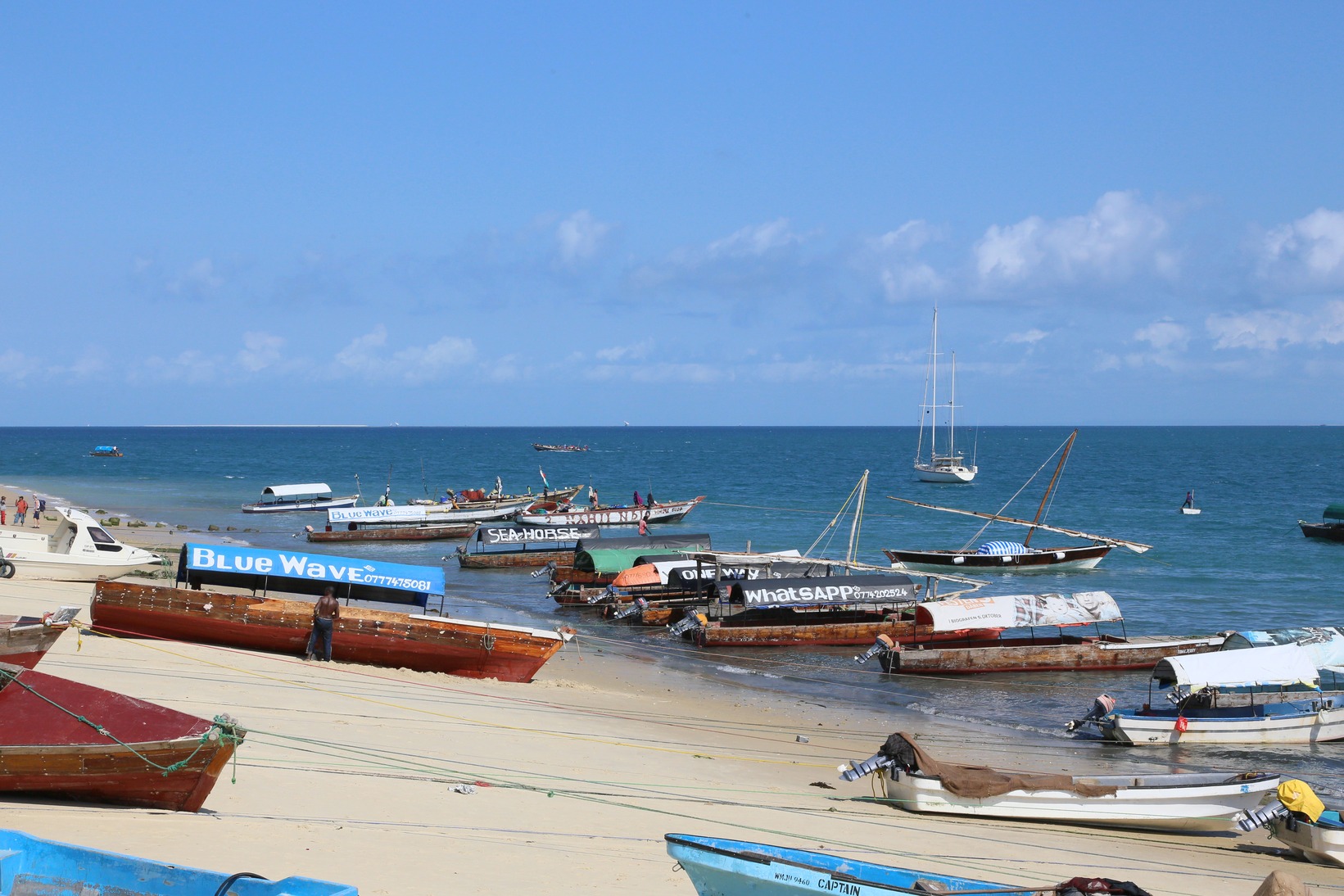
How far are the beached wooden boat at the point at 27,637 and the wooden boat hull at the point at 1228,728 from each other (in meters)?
18.9

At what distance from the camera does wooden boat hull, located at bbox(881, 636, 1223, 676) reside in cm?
2964

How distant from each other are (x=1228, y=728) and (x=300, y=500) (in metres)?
66.2

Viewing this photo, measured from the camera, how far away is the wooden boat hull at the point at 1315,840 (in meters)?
15.2

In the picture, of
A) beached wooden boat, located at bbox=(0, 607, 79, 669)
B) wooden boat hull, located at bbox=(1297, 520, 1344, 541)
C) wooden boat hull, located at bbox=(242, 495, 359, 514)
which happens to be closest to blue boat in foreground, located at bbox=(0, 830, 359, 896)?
beached wooden boat, located at bbox=(0, 607, 79, 669)

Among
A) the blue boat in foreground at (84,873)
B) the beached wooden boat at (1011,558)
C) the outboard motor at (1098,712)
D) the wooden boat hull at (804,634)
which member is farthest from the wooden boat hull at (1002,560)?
the blue boat in foreground at (84,873)

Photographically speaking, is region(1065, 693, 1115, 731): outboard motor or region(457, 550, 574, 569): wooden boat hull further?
region(457, 550, 574, 569): wooden boat hull

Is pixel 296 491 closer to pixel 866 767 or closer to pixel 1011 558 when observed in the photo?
pixel 1011 558

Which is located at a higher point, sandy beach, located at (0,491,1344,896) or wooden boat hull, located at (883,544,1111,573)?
wooden boat hull, located at (883,544,1111,573)

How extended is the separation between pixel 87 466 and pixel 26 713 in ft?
451

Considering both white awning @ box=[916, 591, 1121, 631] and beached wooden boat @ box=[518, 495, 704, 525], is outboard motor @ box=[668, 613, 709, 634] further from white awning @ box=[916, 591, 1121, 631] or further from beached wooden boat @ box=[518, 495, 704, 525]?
beached wooden boat @ box=[518, 495, 704, 525]

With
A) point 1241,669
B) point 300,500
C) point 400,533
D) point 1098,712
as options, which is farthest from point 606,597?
point 300,500

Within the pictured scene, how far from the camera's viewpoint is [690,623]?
112 feet

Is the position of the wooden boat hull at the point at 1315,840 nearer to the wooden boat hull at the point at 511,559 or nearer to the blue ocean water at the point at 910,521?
the blue ocean water at the point at 910,521

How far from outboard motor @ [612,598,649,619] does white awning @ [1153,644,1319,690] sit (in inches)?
682
